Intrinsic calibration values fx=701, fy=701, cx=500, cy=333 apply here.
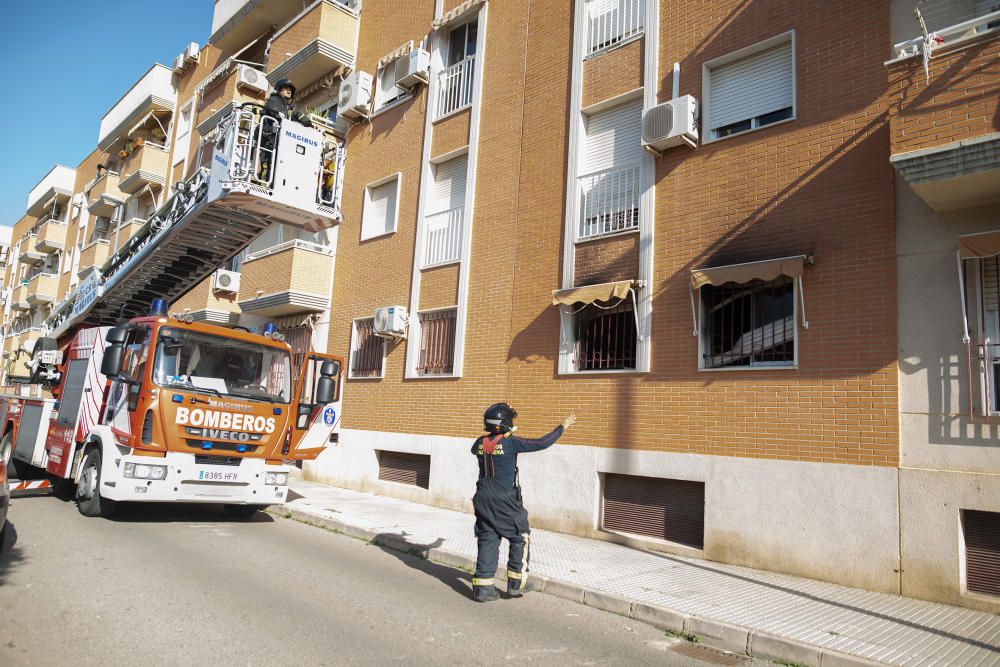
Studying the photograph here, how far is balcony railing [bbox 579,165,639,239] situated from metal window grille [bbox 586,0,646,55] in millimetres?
2172

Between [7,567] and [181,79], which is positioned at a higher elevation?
[181,79]

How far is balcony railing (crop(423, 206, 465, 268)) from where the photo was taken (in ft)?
43.0

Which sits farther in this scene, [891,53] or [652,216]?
[652,216]

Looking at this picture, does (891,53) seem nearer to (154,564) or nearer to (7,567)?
(154,564)

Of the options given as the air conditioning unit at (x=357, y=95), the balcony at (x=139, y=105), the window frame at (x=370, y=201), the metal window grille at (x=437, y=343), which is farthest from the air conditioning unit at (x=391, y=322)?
the balcony at (x=139, y=105)

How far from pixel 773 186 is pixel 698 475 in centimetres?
364

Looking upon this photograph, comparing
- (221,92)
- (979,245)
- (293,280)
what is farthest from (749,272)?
(221,92)

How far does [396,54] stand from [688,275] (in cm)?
953

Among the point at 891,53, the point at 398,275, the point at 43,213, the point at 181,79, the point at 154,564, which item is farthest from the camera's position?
the point at 43,213

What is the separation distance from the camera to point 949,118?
6.31 m

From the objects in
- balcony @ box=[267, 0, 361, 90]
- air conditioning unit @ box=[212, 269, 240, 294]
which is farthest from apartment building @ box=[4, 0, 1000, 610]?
air conditioning unit @ box=[212, 269, 240, 294]

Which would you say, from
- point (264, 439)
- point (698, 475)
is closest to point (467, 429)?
point (264, 439)

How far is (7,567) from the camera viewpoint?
244 inches

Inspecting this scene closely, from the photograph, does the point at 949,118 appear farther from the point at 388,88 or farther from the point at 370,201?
the point at 388,88
